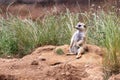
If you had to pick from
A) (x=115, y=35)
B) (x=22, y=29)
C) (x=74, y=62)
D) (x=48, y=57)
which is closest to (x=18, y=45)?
(x=22, y=29)

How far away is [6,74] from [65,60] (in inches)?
41.0

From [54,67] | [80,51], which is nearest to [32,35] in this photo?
[80,51]

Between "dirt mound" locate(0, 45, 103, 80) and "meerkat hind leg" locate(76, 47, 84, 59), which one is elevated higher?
"meerkat hind leg" locate(76, 47, 84, 59)

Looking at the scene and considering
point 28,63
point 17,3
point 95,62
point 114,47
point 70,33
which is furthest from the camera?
point 17,3

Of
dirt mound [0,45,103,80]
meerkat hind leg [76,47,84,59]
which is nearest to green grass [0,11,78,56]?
dirt mound [0,45,103,80]

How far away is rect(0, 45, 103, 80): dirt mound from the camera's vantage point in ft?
23.3

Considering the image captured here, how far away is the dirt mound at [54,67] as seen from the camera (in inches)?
279

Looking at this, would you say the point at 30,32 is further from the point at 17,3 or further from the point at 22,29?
the point at 17,3

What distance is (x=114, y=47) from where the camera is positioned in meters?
6.90

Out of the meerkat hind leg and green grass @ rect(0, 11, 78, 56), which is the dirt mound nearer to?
the meerkat hind leg

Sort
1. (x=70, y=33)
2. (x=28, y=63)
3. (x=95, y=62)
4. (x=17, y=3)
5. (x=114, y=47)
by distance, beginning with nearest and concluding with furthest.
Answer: (x=114, y=47), (x=95, y=62), (x=28, y=63), (x=70, y=33), (x=17, y=3)

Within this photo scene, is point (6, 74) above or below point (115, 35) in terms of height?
below

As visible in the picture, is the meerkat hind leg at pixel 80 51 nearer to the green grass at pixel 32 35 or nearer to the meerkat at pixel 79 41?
the meerkat at pixel 79 41

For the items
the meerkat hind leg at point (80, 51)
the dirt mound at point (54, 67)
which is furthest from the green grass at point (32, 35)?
the meerkat hind leg at point (80, 51)
